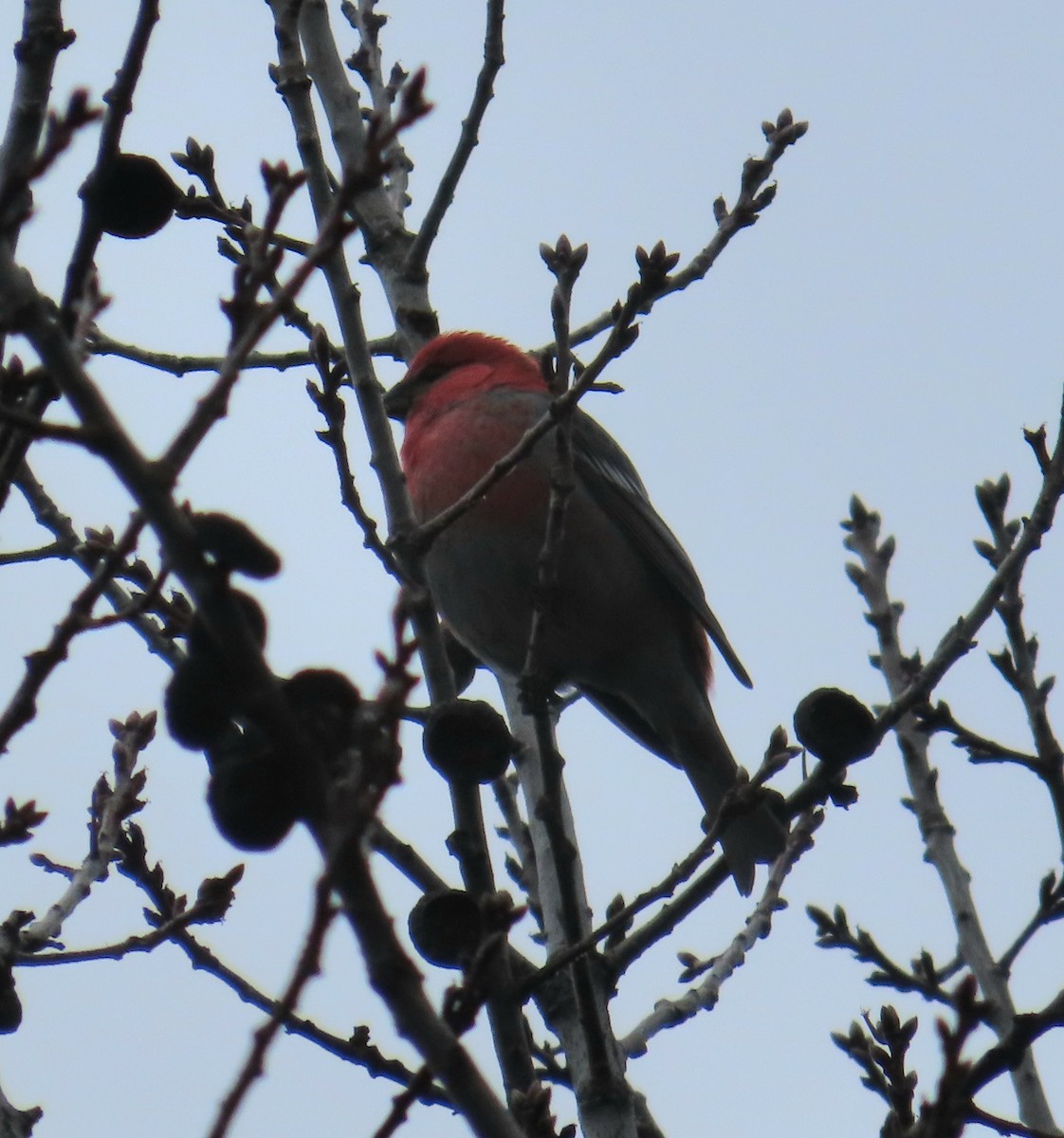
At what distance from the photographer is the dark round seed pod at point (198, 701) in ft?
5.52

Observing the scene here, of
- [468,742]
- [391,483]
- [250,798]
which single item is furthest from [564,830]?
[250,798]

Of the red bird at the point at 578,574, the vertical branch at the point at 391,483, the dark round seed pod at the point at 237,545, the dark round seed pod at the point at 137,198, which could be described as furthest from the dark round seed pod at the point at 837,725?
the red bird at the point at 578,574

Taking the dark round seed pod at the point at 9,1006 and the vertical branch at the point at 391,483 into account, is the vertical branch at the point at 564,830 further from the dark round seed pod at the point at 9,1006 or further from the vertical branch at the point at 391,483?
the dark round seed pod at the point at 9,1006

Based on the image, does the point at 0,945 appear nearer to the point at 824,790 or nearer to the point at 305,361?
the point at 824,790

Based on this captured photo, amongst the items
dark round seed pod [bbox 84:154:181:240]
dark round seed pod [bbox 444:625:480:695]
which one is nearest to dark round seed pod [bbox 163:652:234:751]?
dark round seed pod [bbox 84:154:181:240]

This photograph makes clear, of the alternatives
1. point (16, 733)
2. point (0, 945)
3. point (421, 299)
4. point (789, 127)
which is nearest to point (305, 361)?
point (421, 299)

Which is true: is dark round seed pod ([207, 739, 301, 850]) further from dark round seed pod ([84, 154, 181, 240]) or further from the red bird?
the red bird

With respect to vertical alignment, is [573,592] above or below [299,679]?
above

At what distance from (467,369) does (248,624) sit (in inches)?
180

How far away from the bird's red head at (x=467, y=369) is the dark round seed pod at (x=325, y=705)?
13.5 ft

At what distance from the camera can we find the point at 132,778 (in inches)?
136

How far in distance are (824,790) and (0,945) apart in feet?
4.97

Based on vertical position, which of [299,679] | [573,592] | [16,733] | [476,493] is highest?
[573,592]

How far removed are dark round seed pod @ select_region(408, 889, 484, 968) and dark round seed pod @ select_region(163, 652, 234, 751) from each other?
880 mm
